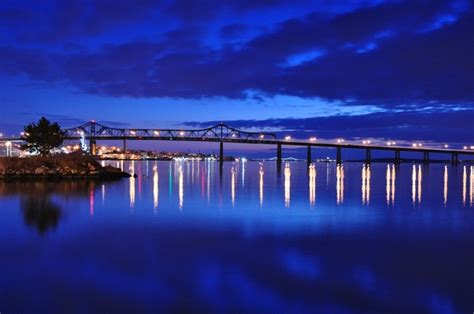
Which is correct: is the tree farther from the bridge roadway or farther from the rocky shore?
the bridge roadway

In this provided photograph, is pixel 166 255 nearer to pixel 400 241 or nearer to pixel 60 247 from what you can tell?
pixel 60 247

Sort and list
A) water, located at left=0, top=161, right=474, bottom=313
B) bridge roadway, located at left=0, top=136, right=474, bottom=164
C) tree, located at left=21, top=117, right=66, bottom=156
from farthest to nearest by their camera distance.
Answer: bridge roadway, located at left=0, top=136, right=474, bottom=164
tree, located at left=21, top=117, right=66, bottom=156
water, located at left=0, top=161, right=474, bottom=313

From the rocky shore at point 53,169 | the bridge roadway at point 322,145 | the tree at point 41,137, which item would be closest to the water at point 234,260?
the rocky shore at point 53,169

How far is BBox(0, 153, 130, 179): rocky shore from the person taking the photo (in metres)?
39.2

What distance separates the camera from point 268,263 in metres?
10.4

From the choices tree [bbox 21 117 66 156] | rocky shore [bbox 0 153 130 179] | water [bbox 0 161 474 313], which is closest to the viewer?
water [bbox 0 161 474 313]

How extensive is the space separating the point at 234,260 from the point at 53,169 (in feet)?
110

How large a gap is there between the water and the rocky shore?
20.6 metres

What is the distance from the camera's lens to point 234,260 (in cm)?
1069

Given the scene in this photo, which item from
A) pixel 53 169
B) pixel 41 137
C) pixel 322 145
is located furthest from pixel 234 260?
pixel 322 145

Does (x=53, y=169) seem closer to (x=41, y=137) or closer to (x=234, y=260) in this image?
(x=41, y=137)

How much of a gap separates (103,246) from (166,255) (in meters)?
1.96

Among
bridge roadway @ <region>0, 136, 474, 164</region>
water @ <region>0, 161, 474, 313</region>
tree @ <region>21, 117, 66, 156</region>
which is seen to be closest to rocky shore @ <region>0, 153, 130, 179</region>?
tree @ <region>21, 117, 66, 156</region>

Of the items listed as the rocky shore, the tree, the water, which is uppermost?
the tree
